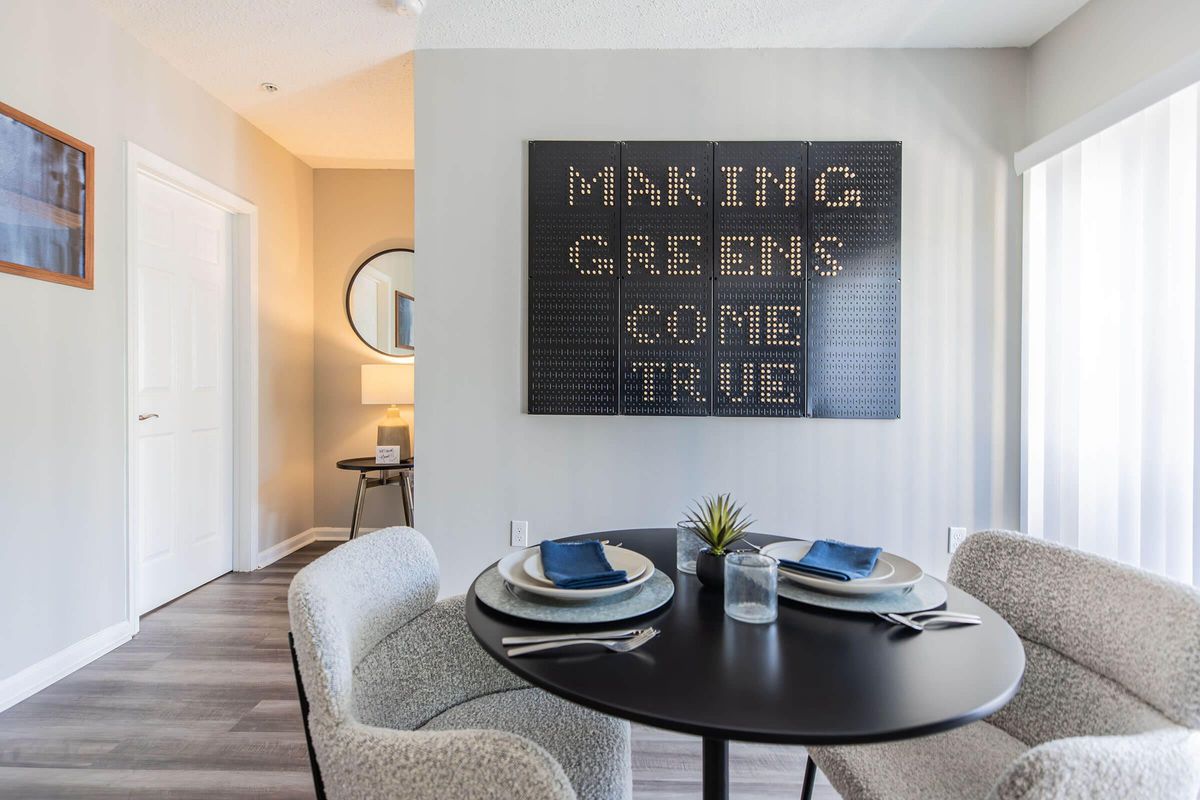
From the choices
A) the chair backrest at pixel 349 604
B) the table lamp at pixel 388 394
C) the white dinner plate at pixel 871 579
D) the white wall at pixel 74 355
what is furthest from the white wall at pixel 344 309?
the white dinner plate at pixel 871 579

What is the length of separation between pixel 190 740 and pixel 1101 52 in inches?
152

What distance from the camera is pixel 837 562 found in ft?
3.62

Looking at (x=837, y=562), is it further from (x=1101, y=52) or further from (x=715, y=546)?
(x=1101, y=52)

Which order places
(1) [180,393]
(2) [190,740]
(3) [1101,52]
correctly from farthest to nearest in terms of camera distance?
(1) [180,393] < (3) [1101,52] < (2) [190,740]

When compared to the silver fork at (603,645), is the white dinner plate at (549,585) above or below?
above

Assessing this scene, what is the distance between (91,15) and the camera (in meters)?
2.23

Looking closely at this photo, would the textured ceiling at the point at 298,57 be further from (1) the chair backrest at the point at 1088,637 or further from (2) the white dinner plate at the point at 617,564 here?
(1) the chair backrest at the point at 1088,637

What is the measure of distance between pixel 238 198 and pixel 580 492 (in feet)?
8.29

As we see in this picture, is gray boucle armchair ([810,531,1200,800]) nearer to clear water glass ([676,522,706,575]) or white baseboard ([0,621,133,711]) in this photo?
clear water glass ([676,522,706,575])

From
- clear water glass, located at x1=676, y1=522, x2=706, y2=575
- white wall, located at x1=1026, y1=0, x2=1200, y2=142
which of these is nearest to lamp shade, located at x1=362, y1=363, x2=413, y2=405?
clear water glass, located at x1=676, y1=522, x2=706, y2=575

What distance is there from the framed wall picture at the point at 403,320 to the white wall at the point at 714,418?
1.54 m

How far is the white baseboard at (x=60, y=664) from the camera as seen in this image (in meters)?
1.90

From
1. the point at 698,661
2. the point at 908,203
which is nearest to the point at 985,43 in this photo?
the point at 908,203

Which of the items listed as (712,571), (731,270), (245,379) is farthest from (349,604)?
(245,379)
